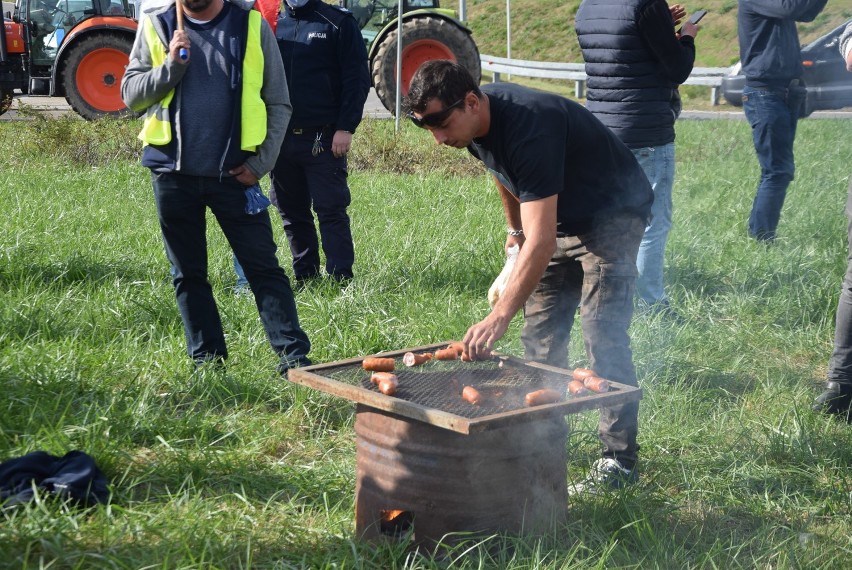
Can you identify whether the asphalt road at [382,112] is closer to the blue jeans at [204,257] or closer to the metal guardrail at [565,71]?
the metal guardrail at [565,71]

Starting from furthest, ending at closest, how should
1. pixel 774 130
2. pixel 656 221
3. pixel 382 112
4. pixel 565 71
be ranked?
pixel 565 71, pixel 382 112, pixel 774 130, pixel 656 221

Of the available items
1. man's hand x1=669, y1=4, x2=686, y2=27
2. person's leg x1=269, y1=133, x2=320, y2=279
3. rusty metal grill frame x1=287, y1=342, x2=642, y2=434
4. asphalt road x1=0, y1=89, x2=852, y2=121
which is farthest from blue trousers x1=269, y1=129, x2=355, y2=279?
asphalt road x1=0, y1=89, x2=852, y2=121

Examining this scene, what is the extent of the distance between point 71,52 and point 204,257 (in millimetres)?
11902

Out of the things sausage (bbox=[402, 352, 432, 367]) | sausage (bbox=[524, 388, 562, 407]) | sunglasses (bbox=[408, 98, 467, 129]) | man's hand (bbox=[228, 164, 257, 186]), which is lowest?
sausage (bbox=[402, 352, 432, 367])

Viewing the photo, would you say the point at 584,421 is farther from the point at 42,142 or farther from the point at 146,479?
the point at 42,142

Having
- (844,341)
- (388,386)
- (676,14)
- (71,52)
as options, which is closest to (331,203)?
(676,14)

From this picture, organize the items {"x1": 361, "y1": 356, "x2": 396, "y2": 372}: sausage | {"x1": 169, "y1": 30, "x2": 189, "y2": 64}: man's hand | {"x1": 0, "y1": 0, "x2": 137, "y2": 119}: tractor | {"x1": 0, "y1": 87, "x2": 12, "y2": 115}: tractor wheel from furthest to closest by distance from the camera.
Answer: {"x1": 0, "y1": 0, "x2": 137, "y2": 119}: tractor → {"x1": 0, "y1": 87, "x2": 12, "y2": 115}: tractor wheel → {"x1": 169, "y1": 30, "x2": 189, "y2": 64}: man's hand → {"x1": 361, "y1": 356, "x2": 396, "y2": 372}: sausage

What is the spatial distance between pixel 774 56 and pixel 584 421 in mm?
3659

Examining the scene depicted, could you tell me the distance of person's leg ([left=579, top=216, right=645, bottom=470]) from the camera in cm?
386

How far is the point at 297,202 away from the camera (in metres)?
6.56

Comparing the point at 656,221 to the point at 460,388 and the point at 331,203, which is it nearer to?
the point at 331,203

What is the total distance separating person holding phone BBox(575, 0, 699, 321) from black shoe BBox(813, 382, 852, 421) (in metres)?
1.30

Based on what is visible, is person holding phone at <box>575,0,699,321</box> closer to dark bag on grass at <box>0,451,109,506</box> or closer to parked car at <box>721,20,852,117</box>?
dark bag on grass at <box>0,451,109,506</box>

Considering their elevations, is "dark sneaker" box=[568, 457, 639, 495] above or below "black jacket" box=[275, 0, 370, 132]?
below
